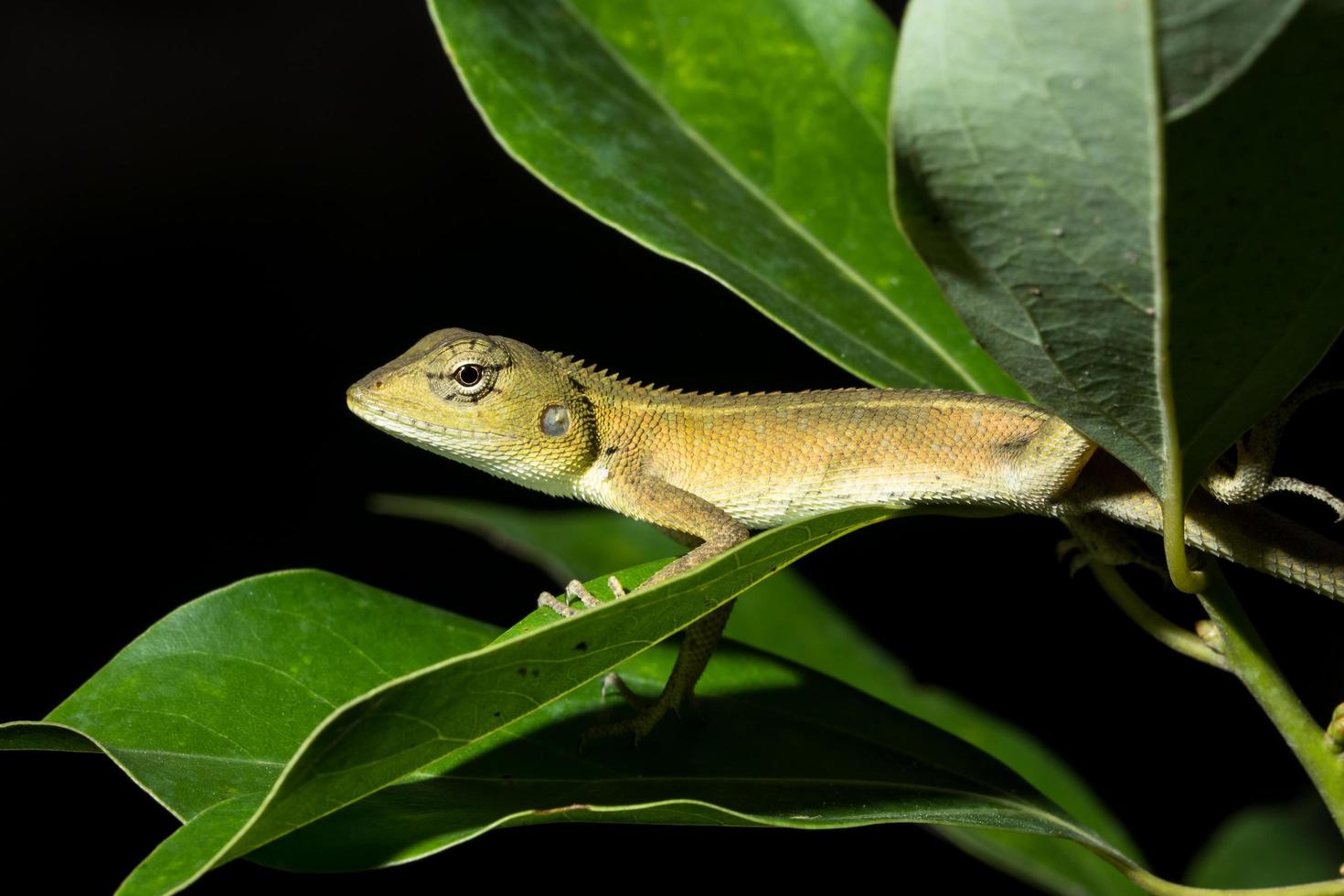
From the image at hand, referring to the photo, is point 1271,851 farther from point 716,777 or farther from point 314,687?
point 314,687

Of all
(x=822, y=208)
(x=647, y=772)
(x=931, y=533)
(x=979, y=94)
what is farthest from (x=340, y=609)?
(x=931, y=533)

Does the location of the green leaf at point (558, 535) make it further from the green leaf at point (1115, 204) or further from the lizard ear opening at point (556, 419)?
the green leaf at point (1115, 204)

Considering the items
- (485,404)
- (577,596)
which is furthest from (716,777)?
(485,404)

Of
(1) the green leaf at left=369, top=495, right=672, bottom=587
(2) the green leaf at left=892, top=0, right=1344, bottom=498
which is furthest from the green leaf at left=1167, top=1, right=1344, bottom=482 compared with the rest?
(1) the green leaf at left=369, top=495, right=672, bottom=587

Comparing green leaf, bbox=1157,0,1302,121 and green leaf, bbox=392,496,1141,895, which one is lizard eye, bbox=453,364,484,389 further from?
green leaf, bbox=1157,0,1302,121

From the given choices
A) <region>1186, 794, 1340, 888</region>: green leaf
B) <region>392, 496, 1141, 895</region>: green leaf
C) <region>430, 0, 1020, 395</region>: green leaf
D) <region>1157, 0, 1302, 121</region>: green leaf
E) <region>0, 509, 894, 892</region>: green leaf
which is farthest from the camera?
<region>1186, 794, 1340, 888</region>: green leaf

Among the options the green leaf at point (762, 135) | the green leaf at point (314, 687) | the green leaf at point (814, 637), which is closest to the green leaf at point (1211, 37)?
the green leaf at point (314, 687)
